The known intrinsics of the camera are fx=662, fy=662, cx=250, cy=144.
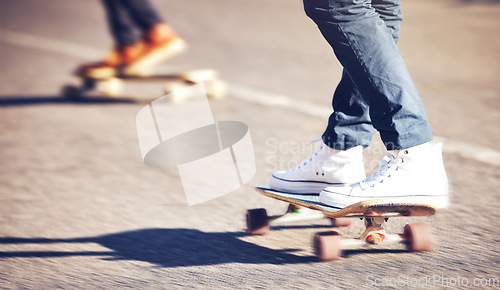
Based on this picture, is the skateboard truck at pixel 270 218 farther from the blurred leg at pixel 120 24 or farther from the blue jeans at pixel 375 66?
the blurred leg at pixel 120 24

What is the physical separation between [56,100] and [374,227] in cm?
372

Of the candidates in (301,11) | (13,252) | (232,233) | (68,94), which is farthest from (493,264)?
(301,11)

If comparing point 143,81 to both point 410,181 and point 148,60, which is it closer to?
point 148,60

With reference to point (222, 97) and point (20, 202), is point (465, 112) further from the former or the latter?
point (20, 202)

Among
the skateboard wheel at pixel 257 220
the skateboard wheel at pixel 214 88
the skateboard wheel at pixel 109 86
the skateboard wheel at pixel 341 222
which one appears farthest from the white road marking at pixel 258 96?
the skateboard wheel at pixel 257 220

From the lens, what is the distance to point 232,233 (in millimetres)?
2701

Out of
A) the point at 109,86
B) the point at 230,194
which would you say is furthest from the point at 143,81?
the point at 230,194

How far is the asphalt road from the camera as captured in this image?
233 cm

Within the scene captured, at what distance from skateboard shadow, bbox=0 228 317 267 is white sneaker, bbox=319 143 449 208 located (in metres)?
0.31

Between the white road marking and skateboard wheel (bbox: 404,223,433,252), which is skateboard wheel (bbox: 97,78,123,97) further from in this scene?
skateboard wheel (bbox: 404,223,433,252)

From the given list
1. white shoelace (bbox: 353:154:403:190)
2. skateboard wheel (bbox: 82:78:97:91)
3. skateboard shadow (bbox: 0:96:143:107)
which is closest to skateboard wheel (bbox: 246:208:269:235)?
white shoelace (bbox: 353:154:403:190)

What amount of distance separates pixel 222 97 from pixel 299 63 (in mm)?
1288

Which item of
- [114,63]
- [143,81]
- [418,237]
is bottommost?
[418,237]

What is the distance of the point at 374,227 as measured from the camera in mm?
2367
